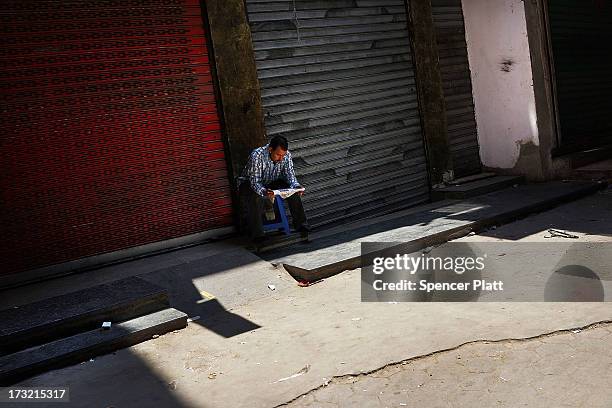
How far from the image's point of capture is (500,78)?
30.5ft

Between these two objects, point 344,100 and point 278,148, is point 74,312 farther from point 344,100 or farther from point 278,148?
point 344,100

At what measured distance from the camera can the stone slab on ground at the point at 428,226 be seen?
576 centimetres

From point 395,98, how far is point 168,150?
12.1 feet

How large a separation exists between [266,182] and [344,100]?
7.14 feet

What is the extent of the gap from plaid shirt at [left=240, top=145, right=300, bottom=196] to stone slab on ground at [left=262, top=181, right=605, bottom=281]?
785 mm

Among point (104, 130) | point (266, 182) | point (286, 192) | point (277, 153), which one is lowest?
point (286, 192)

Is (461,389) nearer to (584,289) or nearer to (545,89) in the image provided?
(584,289)

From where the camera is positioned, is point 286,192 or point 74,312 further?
point 286,192

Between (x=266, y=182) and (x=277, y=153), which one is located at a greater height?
(x=277, y=153)

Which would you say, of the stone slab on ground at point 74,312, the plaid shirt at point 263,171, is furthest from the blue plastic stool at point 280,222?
the stone slab on ground at point 74,312

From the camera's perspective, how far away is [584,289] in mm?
4395

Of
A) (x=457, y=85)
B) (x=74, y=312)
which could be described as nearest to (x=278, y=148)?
(x=74, y=312)

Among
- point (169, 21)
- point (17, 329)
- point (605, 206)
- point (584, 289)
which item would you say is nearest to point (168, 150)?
point (169, 21)

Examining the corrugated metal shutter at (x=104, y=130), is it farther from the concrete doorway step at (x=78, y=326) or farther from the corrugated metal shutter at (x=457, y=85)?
the corrugated metal shutter at (x=457, y=85)
